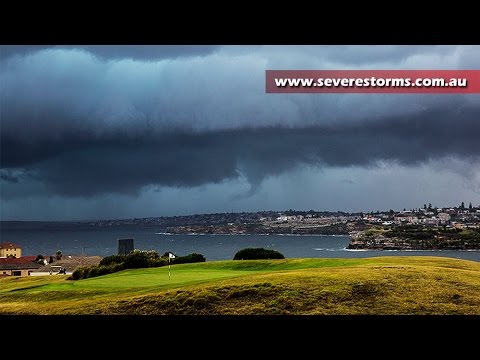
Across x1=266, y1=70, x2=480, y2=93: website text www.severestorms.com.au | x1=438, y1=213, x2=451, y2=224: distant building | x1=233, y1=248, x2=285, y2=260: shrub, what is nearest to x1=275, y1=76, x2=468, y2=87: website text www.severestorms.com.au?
x1=266, y1=70, x2=480, y2=93: website text www.severestorms.com.au

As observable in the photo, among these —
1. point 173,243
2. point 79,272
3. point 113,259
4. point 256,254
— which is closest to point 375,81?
point 256,254

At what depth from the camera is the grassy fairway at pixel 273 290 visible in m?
7.79

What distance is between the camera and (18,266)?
358 inches

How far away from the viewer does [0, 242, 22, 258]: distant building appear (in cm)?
890

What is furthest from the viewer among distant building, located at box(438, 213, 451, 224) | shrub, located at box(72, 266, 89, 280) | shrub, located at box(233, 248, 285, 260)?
shrub, located at box(72, 266, 89, 280)

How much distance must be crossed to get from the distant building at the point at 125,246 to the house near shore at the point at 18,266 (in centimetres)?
148

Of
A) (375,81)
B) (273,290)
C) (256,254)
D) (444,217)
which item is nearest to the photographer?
(375,81)

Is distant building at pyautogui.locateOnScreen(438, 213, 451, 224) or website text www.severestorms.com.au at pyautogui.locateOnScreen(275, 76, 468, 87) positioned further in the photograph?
distant building at pyautogui.locateOnScreen(438, 213, 451, 224)

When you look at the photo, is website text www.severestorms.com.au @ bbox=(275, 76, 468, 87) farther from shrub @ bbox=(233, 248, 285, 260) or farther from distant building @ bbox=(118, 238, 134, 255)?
distant building @ bbox=(118, 238, 134, 255)

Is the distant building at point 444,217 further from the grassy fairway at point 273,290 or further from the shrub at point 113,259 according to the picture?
the shrub at point 113,259

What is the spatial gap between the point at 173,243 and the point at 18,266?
2465 millimetres

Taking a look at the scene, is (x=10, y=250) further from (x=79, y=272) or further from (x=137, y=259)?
(x=137, y=259)

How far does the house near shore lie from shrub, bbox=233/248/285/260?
3.27m
